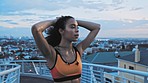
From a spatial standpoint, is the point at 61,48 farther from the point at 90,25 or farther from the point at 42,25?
the point at 90,25

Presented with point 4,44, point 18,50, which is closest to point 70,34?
point 18,50

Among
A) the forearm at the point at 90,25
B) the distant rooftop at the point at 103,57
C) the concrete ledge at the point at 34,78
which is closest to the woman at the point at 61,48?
the forearm at the point at 90,25

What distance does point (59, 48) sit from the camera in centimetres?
185

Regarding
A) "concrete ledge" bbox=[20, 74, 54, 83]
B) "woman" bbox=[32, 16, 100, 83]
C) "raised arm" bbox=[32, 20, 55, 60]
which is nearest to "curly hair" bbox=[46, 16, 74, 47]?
"woman" bbox=[32, 16, 100, 83]

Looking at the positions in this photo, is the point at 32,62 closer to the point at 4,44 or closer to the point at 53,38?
the point at 4,44

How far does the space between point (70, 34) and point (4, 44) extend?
15635 mm

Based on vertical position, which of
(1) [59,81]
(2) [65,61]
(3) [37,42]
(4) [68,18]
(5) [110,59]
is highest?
(4) [68,18]

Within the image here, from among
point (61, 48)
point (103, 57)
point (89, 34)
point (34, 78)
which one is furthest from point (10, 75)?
point (103, 57)

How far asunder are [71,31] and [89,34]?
1.04 ft

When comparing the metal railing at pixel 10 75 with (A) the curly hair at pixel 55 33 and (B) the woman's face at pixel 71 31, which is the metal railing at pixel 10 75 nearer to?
(A) the curly hair at pixel 55 33

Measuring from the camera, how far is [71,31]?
6.00 feet

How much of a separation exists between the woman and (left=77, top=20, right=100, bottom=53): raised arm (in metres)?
0.04

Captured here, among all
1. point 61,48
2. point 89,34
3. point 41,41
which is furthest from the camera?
point 89,34

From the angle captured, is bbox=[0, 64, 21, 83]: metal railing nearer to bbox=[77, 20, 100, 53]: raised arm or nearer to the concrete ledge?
bbox=[77, 20, 100, 53]: raised arm
